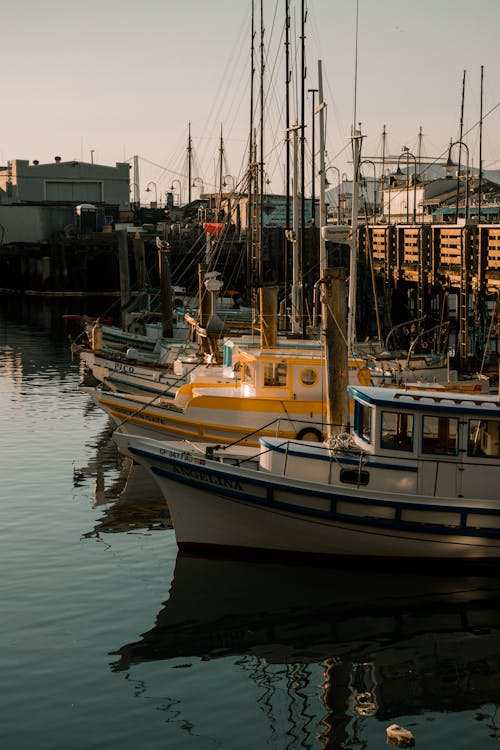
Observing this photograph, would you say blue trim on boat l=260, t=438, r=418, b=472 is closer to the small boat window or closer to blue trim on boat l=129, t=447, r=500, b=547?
the small boat window

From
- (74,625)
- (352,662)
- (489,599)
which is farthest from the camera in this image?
(489,599)

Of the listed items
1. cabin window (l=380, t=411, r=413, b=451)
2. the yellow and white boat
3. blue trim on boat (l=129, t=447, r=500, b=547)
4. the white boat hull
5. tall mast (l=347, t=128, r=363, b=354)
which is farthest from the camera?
tall mast (l=347, t=128, r=363, b=354)

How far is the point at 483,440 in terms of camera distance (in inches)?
717

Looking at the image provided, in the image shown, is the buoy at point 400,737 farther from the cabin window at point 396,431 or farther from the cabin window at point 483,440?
the cabin window at point 483,440

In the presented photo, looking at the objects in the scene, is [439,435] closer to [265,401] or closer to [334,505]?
[334,505]

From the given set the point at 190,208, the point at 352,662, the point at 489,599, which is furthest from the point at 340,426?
the point at 190,208

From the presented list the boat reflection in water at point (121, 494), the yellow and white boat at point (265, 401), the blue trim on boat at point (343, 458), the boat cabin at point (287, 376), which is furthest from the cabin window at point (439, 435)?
the boat reflection in water at point (121, 494)

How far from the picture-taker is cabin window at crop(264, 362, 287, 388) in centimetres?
2406

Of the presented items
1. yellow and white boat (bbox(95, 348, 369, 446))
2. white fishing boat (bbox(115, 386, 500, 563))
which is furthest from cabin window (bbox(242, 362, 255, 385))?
white fishing boat (bbox(115, 386, 500, 563))

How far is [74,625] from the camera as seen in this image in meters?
16.3

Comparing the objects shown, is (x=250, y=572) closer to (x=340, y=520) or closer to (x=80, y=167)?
(x=340, y=520)

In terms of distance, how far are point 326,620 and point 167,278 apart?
29.4 metres

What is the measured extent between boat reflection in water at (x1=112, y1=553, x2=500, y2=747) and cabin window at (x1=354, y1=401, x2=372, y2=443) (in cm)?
249

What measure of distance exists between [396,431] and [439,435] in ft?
2.50
